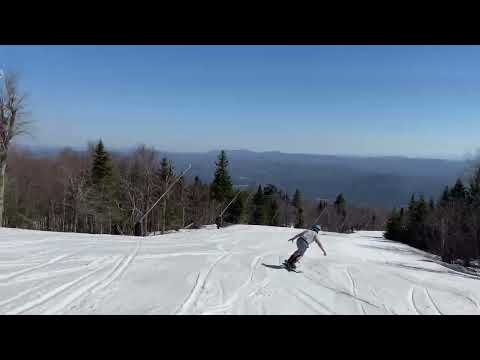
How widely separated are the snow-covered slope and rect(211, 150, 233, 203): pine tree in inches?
1429

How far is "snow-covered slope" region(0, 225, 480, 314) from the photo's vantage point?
591cm

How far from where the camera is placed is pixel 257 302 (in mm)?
6355

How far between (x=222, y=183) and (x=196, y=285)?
4192 centimetres

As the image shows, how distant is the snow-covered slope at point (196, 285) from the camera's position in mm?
5914

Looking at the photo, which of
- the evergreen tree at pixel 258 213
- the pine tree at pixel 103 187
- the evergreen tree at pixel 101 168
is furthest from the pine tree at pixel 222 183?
the evergreen tree at pixel 258 213

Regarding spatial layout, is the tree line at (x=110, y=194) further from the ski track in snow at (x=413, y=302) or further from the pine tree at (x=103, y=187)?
the ski track in snow at (x=413, y=302)

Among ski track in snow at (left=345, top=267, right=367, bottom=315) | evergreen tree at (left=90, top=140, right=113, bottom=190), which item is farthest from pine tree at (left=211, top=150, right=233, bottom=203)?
ski track in snow at (left=345, top=267, right=367, bottom=315)

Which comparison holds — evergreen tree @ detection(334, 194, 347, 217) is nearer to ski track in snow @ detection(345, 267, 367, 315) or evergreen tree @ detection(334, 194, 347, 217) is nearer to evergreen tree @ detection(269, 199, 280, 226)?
evergreen tree @ detection(269, 199, 280, 226)

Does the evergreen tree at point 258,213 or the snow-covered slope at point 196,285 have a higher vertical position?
the snow-covered slope at point 196,285

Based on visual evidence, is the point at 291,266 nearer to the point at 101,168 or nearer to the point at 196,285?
the point at 196,285

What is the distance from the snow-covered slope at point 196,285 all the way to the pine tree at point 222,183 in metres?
36.3
